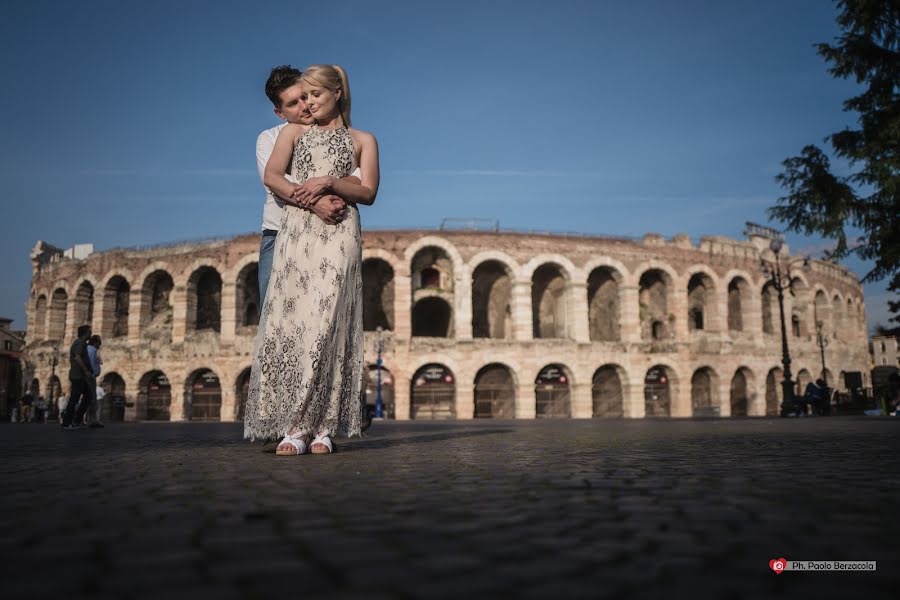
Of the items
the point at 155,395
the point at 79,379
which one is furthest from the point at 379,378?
the point at 79,379

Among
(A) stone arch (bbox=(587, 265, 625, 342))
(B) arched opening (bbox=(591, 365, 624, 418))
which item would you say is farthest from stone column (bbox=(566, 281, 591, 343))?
(B) arched opening (bbox=(591, 365, 624, 418))

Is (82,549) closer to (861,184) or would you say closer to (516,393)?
(861,184)

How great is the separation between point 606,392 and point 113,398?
74.2 ft

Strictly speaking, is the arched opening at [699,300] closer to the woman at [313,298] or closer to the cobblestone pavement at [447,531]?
the woman at [313,298]

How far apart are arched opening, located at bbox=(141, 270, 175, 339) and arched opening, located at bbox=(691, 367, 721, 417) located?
24320 millimetres

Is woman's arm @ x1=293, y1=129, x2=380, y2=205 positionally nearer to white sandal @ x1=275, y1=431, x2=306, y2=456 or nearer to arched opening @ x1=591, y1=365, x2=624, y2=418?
white sandal @ x1=275, y1=431, x2=306, y2=456

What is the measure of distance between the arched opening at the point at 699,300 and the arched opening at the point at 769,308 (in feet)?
12.8

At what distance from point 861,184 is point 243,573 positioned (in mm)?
17197

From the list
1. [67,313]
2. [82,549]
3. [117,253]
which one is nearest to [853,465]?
[82,549]

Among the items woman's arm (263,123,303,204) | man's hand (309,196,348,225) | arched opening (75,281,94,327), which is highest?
arched opening (75,281,94,327)

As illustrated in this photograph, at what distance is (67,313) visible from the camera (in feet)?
107

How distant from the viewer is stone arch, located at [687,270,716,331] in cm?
3134

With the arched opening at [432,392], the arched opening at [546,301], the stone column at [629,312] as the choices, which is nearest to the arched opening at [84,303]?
the arched opening at [432,392]

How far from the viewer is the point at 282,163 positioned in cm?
423
